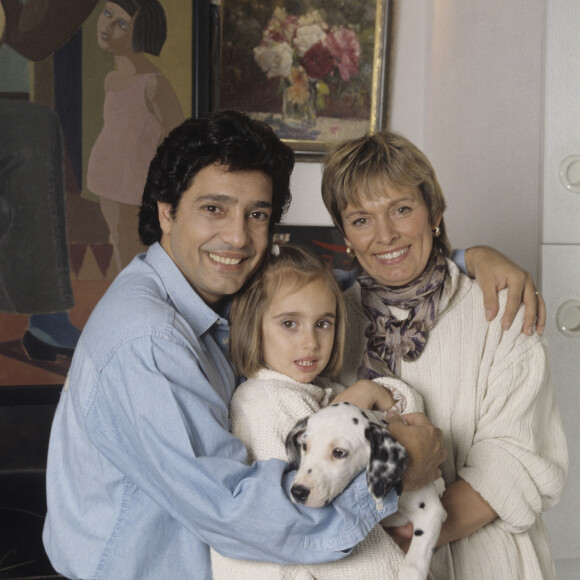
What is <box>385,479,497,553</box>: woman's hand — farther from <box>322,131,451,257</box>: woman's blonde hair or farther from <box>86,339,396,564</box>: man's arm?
<box>322,131,451,257</box>: woman's blonde hair

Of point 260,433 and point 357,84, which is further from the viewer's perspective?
point 357,84

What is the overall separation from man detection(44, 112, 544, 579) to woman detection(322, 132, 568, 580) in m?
0.29

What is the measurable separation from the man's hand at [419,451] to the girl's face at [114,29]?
101 inches

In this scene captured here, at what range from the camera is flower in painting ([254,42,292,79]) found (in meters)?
3.68

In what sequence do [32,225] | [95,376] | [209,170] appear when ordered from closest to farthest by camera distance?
1. [95,376]
2. [209,170]
3. [32,225]

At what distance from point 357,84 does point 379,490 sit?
9.00ft

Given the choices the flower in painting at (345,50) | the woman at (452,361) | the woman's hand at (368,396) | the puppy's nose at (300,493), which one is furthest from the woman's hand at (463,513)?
the flower in painting at (345,50)

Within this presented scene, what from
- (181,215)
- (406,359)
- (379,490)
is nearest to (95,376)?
(181,215)

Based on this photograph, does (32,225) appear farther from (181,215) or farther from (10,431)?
(181,215)

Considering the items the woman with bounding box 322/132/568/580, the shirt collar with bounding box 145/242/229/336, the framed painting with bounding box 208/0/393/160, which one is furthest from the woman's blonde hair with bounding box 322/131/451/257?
the framed painting with bounding box 208/0/393/160

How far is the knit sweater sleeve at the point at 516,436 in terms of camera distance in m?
2.00

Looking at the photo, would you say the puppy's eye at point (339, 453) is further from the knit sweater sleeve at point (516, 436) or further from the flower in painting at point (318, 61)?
the flower in painting at point (318, 61)

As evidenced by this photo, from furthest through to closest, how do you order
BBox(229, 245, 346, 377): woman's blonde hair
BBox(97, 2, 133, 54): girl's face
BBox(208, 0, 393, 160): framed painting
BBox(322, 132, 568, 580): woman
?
BBox(208, 0, 393, 160): framed painting → BBox(97, 2, 133, 54): girl's face → BBox(229, 245, 346, 377): woman's blonde hair → BBox(322, 132, 568, 580): woman

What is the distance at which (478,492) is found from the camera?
200 centimetres
